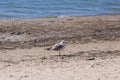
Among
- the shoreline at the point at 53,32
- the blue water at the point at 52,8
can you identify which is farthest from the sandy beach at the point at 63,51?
the blue water at the point at 52,8

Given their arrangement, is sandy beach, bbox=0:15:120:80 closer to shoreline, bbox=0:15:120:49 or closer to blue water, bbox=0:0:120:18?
shoreline, bbox=0:15:120:49

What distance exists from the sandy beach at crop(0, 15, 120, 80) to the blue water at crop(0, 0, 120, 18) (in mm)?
4355

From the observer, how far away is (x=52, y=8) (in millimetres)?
28125

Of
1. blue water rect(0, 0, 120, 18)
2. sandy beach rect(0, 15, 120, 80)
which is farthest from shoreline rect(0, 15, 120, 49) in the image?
blue water rect(0, 0, 120, 18)

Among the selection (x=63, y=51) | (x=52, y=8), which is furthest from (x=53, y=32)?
(x=52, y=8)

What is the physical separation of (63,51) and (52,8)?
47.2 feet

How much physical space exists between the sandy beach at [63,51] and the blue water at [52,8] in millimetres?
4355

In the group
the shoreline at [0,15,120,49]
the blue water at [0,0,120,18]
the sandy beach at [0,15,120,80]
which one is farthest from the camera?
the blue water at [0,0,120,18]

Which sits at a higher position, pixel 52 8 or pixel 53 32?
pixel 52 8

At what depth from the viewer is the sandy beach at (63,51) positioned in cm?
1044

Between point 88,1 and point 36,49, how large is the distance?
19.5 m

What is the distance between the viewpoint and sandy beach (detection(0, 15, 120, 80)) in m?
10.4

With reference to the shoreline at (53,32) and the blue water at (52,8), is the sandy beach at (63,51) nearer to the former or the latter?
the shoreline at (53,32)

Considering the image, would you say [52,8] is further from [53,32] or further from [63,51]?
[63,51]
